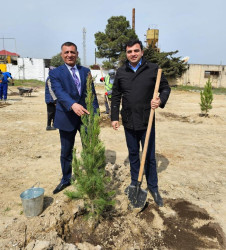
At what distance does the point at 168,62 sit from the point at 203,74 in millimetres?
5185

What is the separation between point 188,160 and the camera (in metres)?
5.07

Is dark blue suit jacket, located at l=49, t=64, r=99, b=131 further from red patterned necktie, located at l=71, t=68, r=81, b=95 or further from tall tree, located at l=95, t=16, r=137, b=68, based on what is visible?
tall tree, located at l=95, t=16, r=137, b=68

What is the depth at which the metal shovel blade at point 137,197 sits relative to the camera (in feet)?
9.92

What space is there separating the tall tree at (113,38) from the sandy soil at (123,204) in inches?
1027

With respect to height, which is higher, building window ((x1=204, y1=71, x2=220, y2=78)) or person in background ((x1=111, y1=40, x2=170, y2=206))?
building window ((x1=204, y1=71, x2=220, y2=78))

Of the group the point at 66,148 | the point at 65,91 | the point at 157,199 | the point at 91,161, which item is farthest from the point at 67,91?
the point at 157,199

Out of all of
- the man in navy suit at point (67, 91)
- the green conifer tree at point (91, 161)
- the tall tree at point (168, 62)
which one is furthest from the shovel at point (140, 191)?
the tall tree at point (168, 62)

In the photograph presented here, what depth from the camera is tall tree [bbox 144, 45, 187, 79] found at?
91.8 feet

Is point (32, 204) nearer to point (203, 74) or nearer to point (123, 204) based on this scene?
point (123, 204)

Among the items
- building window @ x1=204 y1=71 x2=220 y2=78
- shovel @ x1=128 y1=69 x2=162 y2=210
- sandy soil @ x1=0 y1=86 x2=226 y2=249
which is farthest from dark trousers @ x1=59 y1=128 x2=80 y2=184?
building window @ x1=204 y1=71 x2=220 y2=78

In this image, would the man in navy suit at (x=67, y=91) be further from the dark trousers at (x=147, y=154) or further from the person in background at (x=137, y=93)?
the dark trousers at (x=147, y=154)

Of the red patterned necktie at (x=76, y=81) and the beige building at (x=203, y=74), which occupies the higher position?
the beige building at (x=203, y=74)

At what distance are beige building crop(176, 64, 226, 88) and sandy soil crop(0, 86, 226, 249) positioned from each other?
24.7 m

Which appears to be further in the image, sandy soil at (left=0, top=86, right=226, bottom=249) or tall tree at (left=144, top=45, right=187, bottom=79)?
tall tree at (left=144, top=45, right=187, bottom=79)
